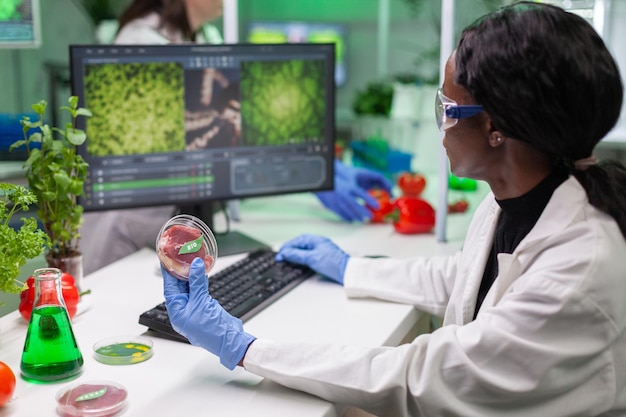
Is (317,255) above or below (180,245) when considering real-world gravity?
below

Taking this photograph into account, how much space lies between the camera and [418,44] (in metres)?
3.91

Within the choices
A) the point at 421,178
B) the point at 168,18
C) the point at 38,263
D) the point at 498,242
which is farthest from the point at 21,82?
the point at 498,242

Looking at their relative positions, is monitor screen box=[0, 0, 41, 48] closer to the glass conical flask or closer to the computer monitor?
the computer monitor

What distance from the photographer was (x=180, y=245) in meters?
1.15

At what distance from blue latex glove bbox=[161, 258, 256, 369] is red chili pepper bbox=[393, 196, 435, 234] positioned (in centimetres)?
96

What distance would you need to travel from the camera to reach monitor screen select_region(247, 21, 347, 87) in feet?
13.1

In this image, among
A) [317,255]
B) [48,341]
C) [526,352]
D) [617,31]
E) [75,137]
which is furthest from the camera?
[617,31]

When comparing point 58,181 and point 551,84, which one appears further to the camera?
point 58,181

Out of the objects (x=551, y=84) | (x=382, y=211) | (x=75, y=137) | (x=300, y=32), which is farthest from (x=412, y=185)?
(x=300, y=32)

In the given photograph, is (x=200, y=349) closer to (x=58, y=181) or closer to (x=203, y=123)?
Result: (x=58, y=181)

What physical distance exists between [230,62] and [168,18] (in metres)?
0.75

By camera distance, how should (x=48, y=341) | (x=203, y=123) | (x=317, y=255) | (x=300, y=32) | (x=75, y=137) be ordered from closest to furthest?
(x=48, y=341) < (x=75, y=137) < (x=317, y=255) < (x=203, y=123) < (x=300, y=32)

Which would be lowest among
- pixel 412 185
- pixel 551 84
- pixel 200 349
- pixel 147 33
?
pixel 200 349

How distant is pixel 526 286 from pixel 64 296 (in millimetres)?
798
